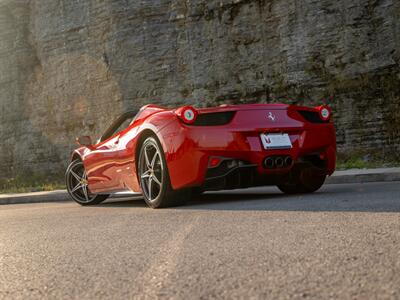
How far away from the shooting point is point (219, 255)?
3.06 metres

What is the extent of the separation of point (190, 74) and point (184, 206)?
14030 mm

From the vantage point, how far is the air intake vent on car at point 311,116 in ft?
21.2

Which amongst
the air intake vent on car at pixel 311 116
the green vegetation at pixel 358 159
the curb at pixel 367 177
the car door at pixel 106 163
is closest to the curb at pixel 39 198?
the car door at pixel 106 163

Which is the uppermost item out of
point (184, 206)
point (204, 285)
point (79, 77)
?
point (79, 77)

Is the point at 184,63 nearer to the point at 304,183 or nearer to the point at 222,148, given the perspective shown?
the point at 304,183

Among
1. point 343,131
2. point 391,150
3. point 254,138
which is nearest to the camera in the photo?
point 254,138

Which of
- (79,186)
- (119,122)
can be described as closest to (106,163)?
(119,122)

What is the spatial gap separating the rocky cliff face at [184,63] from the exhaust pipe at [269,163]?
10.1 meters

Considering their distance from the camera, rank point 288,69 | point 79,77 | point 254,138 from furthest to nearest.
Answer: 1. point 79,77
2. point 288,69
3. point 254,138

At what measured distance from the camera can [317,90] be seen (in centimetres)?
1698

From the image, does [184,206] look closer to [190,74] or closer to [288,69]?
[288,69]

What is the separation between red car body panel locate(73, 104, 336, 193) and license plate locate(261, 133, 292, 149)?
1.6 inches

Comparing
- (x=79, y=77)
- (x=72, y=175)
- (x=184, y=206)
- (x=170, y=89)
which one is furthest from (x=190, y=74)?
(x=184, y=206)

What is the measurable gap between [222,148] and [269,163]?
51 centimetres
